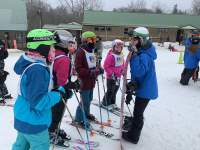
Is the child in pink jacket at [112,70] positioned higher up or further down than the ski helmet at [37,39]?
further down

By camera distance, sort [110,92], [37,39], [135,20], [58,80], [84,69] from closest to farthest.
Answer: [37,39], [58,80], [84,69], [110,92], [135,20]

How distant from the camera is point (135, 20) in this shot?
4556 cm

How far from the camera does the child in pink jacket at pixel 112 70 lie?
6.97m

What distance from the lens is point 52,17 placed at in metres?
Answer: 78.4

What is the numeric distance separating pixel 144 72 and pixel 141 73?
5 cm

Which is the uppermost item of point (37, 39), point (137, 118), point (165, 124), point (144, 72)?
A: point (37, 39)

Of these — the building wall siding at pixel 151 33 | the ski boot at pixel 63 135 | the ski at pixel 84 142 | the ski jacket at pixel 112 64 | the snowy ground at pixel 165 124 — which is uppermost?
the ski jacket at pixel 112 64

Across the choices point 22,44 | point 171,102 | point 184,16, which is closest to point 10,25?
point 22,44

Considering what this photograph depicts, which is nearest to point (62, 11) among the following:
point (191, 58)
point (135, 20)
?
point (135, 20)

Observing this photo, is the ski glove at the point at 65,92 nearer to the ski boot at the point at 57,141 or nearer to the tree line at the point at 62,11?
the ski boot at the point at 57,141

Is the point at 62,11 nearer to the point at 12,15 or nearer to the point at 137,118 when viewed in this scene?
the point at 12,15

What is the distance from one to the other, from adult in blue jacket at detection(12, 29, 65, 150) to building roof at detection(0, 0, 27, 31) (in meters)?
38.7

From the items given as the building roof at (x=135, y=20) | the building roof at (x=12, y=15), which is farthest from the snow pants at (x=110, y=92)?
the building roof at (x=135, y=20)

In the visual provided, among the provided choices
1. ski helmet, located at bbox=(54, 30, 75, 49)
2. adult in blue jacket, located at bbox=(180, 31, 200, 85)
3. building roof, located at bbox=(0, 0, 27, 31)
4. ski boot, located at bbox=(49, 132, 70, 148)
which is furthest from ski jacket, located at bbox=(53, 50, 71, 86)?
building roof, located at bbox=(0, 0, 27, 31)
